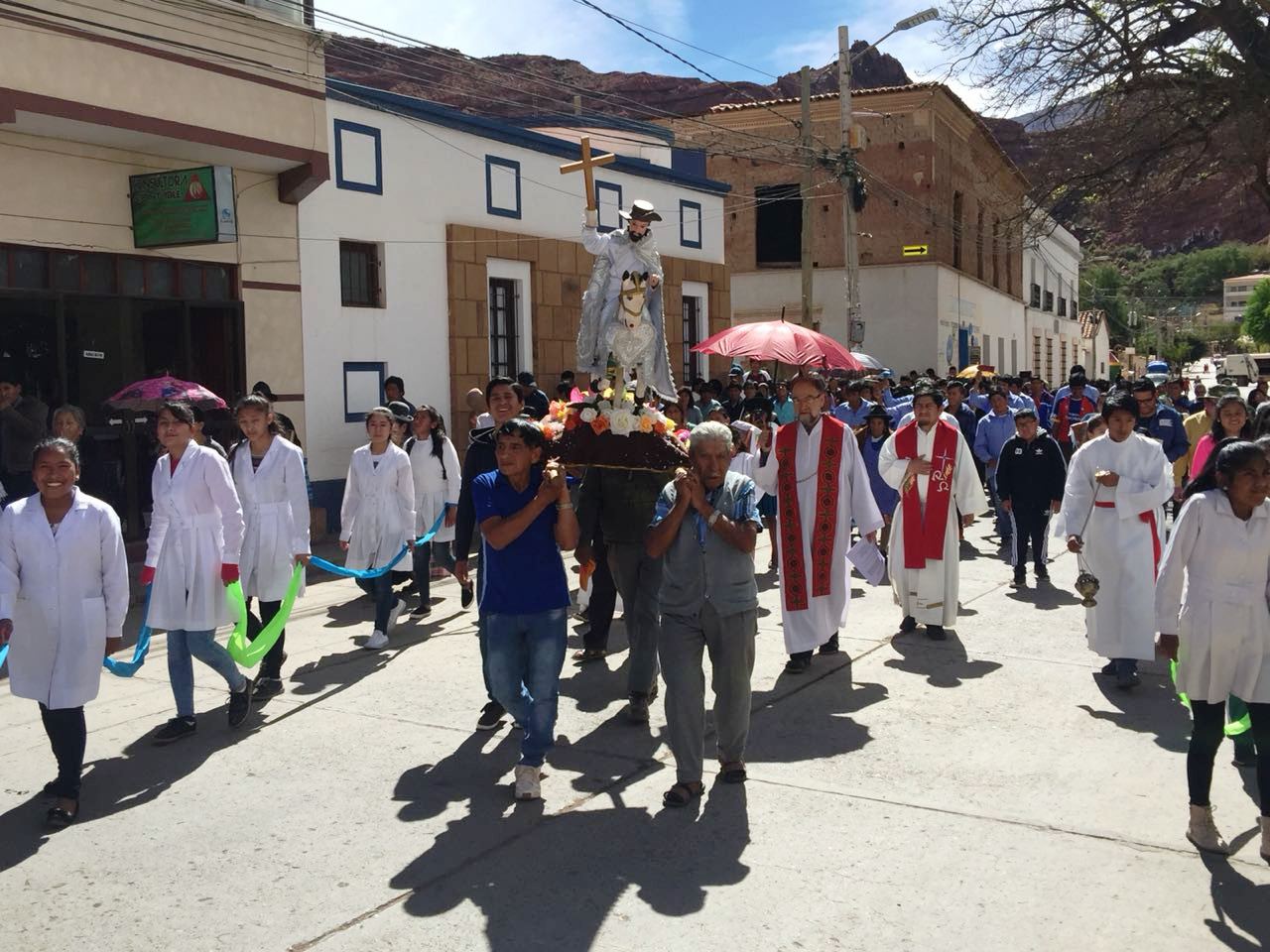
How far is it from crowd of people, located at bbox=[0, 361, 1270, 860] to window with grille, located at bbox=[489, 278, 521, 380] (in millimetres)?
7406

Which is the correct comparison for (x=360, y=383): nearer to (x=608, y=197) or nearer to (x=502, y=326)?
(x=502, y=326)

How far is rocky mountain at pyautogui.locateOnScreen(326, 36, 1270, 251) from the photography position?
50.0ft

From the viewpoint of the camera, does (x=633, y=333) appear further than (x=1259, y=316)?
No

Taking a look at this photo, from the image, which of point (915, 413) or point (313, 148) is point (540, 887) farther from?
point (313, 148)

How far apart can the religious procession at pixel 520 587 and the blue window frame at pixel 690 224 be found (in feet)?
18.3

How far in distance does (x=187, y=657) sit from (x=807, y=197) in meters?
17.2

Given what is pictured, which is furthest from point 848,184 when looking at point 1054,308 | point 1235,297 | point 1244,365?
point 1235,297

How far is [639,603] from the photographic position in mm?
7008

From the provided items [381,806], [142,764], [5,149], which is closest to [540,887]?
[381,806]

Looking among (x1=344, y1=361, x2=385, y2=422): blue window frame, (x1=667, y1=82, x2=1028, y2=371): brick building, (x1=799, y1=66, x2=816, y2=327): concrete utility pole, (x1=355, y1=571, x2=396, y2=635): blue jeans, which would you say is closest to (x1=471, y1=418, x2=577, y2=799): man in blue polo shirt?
(x1=355, y1=571, x2=396, y2=635): blue jeans

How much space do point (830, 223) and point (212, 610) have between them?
92.1 feet

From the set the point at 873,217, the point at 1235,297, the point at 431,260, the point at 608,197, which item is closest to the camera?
the point at 431,260

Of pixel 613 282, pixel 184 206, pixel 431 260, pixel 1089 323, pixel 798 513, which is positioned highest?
pixel 1089 323

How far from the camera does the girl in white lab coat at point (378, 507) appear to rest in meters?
9.05
